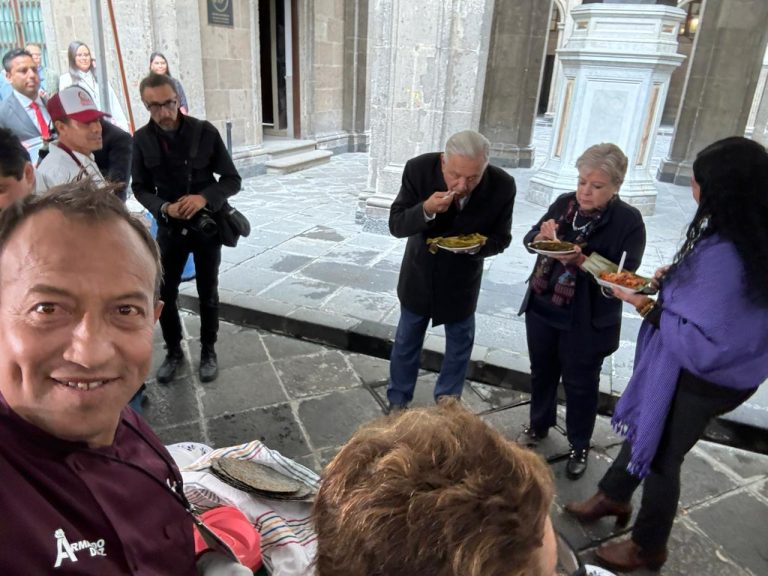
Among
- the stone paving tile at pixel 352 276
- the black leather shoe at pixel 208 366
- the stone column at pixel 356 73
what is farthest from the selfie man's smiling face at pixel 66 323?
the stone column at pixel 356 73

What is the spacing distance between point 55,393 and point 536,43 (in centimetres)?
1145

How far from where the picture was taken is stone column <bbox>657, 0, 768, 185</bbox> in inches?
365

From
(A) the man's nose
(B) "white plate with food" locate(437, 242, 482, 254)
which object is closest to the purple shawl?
(B) "white plate with food" locate(437, 242, 482, 254)

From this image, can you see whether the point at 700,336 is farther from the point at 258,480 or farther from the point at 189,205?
the point at 189,205

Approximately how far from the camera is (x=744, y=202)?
5.71ft

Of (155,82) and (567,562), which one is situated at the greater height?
(155,82)

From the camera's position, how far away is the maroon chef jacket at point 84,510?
36.6 inches

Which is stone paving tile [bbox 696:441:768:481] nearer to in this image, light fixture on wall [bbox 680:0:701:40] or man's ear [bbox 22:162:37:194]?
man's ear [bbox 22:162:37:194]

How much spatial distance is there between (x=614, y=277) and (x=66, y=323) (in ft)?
6.58

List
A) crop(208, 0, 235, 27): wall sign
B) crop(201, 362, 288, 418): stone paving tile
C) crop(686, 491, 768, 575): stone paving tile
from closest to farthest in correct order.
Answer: crop(686, 491, 768, 575): stone paving tile < crop(201, 362, 288, 418): stone paving tile < crop(208, 0, 235, 27): wall sign

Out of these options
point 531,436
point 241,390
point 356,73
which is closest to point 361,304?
point 241,390

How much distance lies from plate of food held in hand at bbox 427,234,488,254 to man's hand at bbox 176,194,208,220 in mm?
1337

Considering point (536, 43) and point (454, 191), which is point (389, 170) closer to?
point (454, 191)

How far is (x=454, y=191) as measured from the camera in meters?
2.64
